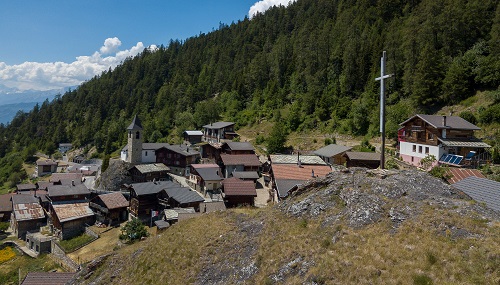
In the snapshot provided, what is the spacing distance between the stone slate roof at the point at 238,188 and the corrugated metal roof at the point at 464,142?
2638 cm

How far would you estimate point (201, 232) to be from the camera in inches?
733

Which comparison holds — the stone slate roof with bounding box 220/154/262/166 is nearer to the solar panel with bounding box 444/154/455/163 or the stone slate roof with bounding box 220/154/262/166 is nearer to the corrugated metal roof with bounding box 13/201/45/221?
the solar panel with bounding box 444/154/455/163

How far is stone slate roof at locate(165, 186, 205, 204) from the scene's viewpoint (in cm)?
4150

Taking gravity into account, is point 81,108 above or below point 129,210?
above

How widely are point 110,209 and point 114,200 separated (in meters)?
2.14

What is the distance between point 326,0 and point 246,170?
107973 millimetres

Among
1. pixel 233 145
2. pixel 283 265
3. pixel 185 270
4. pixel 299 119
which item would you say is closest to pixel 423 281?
pixel 283 265

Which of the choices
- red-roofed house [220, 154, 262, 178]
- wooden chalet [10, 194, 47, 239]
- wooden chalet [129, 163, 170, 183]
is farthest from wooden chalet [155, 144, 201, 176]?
wooden chalet [10, 194, 47, 239]

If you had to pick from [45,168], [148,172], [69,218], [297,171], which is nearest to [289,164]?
[297,171]

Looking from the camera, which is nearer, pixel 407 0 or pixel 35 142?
pixel 407 0

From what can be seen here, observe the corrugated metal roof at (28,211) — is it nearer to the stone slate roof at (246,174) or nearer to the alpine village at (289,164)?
the alpine village at (289,164)

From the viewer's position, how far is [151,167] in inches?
2314

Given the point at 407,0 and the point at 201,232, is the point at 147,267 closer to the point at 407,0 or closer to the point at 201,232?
the point at 201,232

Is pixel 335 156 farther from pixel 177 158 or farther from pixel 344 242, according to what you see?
pixel 344 242
